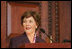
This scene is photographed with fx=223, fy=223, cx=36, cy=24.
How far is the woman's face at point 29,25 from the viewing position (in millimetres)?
1672

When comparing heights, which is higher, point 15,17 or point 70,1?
point 70,1

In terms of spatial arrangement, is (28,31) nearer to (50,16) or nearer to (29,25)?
(29,25)

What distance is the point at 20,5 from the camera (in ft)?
9.62

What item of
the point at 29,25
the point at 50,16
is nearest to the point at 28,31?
the point at 29,25

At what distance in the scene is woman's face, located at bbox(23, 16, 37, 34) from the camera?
1672mm

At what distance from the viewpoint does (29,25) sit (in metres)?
1.71

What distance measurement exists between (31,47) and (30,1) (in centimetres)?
185

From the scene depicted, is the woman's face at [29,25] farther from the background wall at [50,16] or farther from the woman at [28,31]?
the background wall at [50,16]

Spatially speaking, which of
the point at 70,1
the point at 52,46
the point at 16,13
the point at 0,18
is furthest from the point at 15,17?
the point at 52,46

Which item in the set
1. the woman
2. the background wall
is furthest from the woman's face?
the background wall

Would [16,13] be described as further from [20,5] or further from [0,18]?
[0,18]

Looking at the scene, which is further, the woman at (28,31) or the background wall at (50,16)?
the background wall at (50,16)

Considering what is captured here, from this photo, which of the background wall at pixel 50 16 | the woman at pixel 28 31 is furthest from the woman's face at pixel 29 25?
the background wall at pixel 50 16

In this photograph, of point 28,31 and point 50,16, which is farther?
point 50,16
